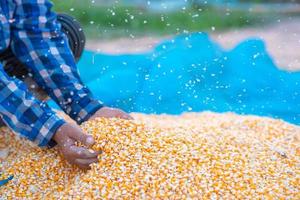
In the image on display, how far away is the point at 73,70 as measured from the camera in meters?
2.10

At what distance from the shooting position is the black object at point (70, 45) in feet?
7.15

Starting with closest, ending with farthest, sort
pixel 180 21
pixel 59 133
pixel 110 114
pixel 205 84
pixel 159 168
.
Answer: pixel 159 168 → pixel 59 133 → pixel 110 114 → pixel 205 84 → pixel 180 21

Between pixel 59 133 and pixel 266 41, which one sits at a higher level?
pixel 59 133

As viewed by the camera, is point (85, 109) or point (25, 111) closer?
point (25, 111)

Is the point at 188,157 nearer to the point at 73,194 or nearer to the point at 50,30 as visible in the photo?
the point at 73,194

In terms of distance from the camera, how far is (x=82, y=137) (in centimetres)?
176

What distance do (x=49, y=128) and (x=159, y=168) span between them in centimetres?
36

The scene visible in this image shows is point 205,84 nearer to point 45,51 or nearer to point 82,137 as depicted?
point 45,51

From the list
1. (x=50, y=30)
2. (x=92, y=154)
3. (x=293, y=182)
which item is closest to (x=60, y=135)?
(x=92, y=154)

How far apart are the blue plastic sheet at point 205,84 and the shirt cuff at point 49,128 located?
736 millimetres

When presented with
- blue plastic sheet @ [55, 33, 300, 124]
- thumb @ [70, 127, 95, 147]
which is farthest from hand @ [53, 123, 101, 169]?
blue plastic sheet @ [55, 33, 300, 124]

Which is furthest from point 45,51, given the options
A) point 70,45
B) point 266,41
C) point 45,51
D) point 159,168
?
point 266,41

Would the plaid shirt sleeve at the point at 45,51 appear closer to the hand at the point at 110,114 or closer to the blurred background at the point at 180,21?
the hand at the point at 110,114

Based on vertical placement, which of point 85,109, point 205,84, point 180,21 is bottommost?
point 180,21
